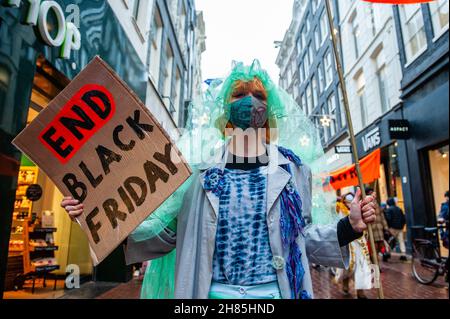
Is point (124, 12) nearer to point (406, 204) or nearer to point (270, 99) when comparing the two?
point (270, 99)

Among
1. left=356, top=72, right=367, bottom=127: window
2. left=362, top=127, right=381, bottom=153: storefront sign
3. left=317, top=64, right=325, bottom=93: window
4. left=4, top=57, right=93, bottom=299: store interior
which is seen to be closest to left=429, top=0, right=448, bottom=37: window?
left=362, top=127, right=381, bottom=153: storefront sign

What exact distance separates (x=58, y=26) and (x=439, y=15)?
9.51 meters

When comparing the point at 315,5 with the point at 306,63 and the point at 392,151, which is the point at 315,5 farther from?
the point at 392,151

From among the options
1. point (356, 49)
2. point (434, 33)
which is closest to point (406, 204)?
point (434, 33)

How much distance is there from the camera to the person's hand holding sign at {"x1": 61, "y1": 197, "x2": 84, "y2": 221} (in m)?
1.34

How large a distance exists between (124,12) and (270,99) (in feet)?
19.5

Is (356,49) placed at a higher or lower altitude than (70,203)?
higher

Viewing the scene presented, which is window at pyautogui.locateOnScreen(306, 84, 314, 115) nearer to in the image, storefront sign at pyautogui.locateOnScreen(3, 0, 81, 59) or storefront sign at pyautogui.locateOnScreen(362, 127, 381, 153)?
storefront sign at pyautogui.locateOnScreen(362, 127, 381, 153)

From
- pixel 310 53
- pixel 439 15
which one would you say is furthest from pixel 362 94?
pixel 310 53

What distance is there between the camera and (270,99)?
1850mm

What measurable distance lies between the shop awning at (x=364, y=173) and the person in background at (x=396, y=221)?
247 centimetres

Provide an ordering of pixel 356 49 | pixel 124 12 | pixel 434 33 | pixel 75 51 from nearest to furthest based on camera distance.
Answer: pixel 75 51
pixel 124 12
pixel 434 33
pixel 356 49

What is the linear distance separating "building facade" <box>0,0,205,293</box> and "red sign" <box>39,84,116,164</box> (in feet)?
3.56

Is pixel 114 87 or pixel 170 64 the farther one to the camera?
pixel 170 64
